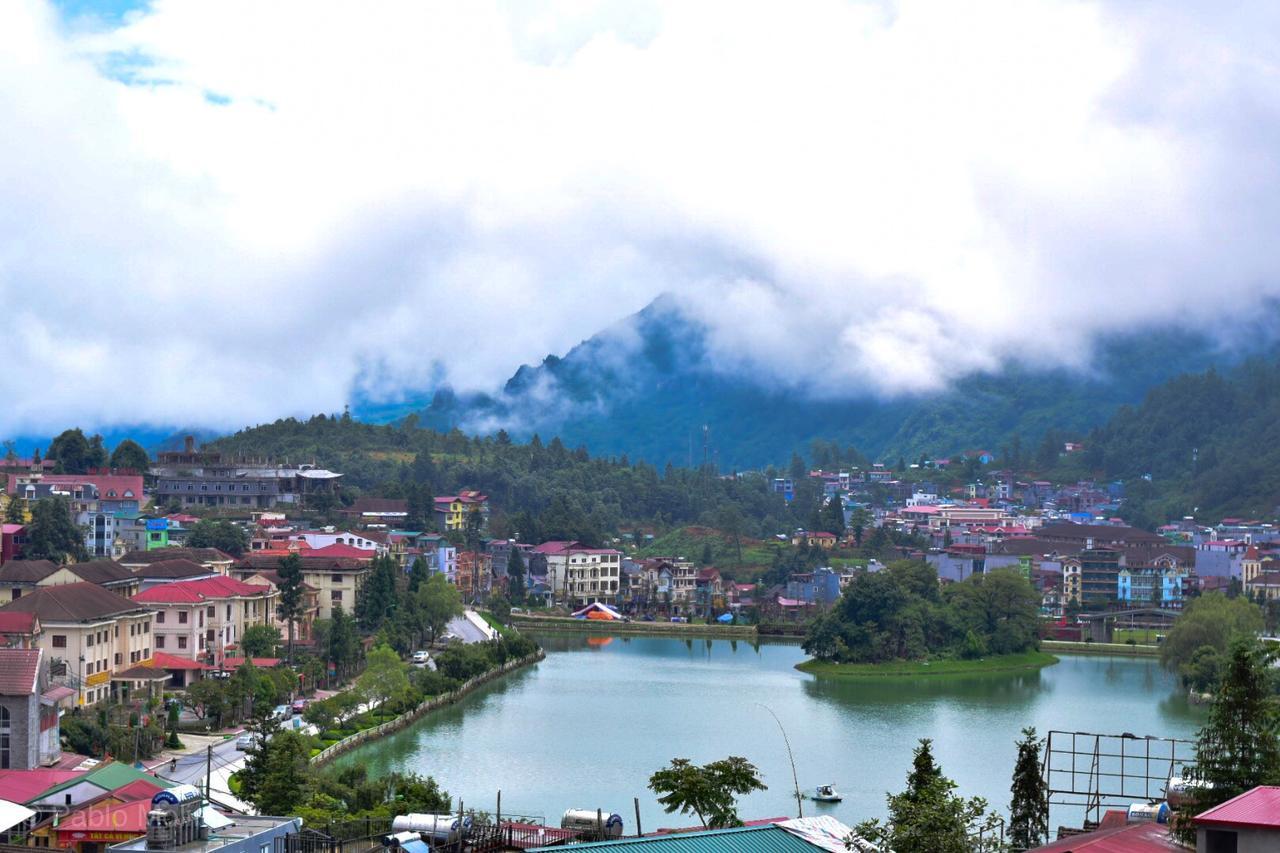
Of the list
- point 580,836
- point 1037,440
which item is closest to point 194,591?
point 580,836

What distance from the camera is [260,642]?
30.5 metres

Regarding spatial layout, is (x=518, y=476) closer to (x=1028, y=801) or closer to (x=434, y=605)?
(x=434, y=605)

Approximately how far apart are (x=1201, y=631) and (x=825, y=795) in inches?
645

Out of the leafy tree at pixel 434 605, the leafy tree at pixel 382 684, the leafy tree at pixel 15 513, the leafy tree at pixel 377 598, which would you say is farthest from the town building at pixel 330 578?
the leafy tree at pixel 382 684

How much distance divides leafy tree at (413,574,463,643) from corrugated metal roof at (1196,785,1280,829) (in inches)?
1071

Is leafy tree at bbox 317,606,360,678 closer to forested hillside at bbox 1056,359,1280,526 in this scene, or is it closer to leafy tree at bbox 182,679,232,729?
leafy tree at bbox 182,679,232,729

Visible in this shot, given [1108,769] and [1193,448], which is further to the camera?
[1193,448]

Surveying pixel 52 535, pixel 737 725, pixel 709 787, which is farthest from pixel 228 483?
pixel 709 787

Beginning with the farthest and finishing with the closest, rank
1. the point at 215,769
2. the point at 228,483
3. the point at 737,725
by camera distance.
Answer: the point at 228,483
the point at 737,725
the point at 215,769

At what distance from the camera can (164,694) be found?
2628cm

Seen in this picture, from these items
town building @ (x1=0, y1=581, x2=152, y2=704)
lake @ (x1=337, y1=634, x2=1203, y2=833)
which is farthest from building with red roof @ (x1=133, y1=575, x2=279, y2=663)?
lake @ (x1=337, y1=634, x2=1203, y2=833)

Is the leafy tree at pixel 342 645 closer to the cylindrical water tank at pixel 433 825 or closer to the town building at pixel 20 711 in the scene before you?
the town building at pixel 20 711

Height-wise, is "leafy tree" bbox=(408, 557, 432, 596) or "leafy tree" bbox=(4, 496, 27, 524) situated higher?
"leafy tree" bbox=(4, 496, 27, 524)

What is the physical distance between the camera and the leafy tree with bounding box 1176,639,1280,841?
36.5 ft
